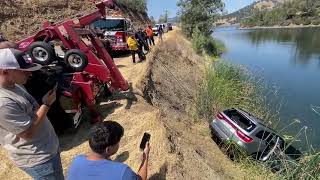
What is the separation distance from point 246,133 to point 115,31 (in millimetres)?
12034

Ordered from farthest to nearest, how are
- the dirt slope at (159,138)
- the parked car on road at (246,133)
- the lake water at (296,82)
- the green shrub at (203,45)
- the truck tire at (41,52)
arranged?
the green shrub at (203,45)
the lake water at (296,82)
the parked car on road at (246,133)
the truck tire at (41,52)
the dirt slope at (159,138)

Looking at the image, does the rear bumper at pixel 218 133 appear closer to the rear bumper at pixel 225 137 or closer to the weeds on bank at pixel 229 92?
the rear bumper at pixel 225 137

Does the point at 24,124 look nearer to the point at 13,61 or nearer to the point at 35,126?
the point at 35,126

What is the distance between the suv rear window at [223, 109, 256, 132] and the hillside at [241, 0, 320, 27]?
10651 cm

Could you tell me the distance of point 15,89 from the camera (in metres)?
3.75

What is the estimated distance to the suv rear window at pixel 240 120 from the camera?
35.3ft

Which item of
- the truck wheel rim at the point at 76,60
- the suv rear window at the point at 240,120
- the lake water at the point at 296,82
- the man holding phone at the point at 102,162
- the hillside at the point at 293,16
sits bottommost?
the hillside at the point at 293,16

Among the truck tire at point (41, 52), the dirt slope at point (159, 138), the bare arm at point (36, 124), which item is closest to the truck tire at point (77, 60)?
the truck tire at point (41, 52)

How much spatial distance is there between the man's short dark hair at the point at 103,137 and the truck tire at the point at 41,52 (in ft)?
19.0

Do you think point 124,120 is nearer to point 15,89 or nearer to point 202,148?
point 202,148

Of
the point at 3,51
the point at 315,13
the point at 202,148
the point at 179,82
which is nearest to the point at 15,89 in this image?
the point at 3,51

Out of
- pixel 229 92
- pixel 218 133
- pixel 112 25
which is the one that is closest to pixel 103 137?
pixel 218 133

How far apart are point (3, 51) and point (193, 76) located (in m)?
17.7

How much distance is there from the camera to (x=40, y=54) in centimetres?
887
